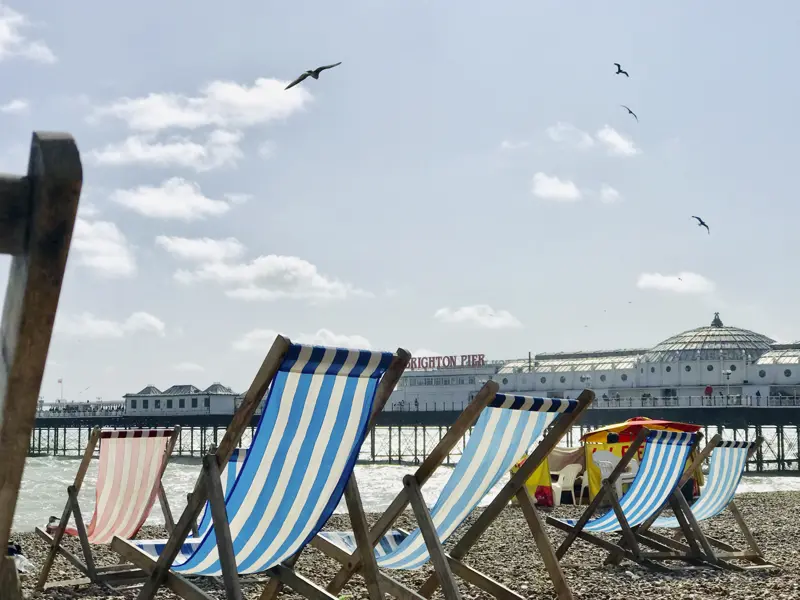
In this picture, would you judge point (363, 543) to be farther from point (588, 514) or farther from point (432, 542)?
point (588, 514)

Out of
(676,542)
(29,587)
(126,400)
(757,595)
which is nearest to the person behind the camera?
(757,595)

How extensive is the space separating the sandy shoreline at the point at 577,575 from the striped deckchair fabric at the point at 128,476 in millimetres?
414

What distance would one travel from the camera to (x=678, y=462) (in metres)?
6.07

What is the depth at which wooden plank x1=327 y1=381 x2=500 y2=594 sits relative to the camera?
12.1ft

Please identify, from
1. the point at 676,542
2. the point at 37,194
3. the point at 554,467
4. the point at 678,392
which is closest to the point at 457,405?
the point at 678,392

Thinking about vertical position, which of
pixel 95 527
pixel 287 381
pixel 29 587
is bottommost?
pixel 29 587

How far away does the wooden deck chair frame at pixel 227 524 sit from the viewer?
3105 millimetres

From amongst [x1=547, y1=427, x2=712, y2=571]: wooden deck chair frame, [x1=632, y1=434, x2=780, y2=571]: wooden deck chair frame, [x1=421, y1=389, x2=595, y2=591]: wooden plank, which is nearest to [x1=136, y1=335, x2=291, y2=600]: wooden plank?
[x1=421, y1=389, x2=595, y2=591]: wooden plank

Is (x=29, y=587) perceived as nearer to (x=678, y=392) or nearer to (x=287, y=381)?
(x=287, y=381)

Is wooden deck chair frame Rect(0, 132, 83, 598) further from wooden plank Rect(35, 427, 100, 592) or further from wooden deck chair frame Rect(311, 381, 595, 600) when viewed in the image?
wooden plank Rect(35, 427, 100, 592)

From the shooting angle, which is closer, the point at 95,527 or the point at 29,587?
the point at 95,527

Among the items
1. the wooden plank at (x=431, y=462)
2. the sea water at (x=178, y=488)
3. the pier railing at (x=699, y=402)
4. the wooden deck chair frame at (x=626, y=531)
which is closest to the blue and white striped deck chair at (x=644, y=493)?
the wooden deck chair frame at (x=626, y=531)

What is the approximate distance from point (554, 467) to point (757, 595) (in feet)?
25.7

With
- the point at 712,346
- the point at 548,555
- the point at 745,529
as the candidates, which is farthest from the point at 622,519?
the point at 712,346
